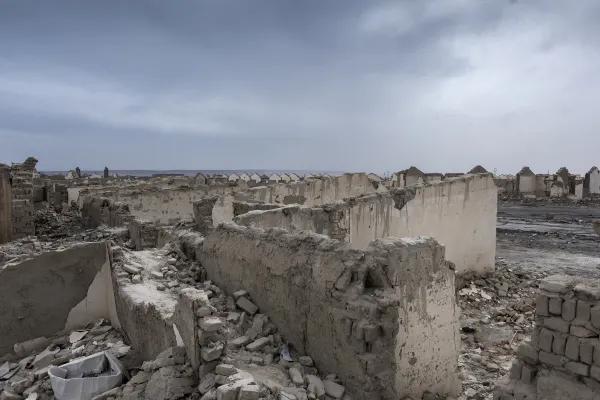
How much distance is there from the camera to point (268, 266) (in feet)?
16.4

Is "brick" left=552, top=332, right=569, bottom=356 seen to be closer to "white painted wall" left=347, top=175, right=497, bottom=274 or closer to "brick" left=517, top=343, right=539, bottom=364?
"brick" left=517, top=343, right=539, bottom=364

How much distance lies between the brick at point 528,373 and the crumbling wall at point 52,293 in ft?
19.9

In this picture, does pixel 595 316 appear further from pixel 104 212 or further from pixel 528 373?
pixel 104 212

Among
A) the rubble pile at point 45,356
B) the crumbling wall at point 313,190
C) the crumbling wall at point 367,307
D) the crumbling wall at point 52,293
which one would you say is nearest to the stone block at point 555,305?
the crumbling wall at point 367,307

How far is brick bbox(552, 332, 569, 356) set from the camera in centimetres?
353

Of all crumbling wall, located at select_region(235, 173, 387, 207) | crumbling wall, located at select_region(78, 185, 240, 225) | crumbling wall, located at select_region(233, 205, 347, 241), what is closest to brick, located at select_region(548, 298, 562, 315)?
crumbling wall, located at select_region(233, 205, 347, 241)

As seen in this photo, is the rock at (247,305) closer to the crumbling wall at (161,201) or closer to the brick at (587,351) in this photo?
the brick at (587,351)

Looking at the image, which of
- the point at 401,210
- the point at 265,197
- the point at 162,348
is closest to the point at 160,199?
the point at 265,197

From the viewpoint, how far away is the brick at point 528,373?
3.80 metres

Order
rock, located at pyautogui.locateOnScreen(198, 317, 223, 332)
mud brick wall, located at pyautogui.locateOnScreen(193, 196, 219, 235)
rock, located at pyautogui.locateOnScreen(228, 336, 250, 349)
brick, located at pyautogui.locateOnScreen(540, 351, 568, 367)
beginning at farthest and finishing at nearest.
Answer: mud brick wall, located at pyautogui.locateOnScreen(193, 196, 219, 235) → rock, located at pyautogui.locateOnScreen(228, 336, 250, 349) → rock, located at pyautogui.locateOnScreen(198, 317, 223, 332) → brick, located at pyautogui.locateOnScreen(540, 351, 568, 367)

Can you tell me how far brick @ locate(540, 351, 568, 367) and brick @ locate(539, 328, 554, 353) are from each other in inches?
1.5

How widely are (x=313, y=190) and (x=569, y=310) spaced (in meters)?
11.7

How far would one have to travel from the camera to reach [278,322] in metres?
4.85

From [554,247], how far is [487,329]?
A: 31.8ft
